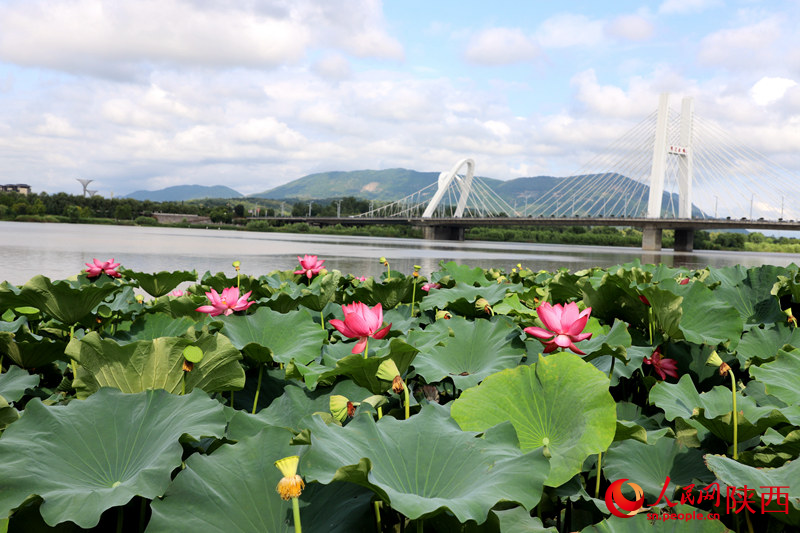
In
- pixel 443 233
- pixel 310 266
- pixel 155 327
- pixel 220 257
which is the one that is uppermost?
pixel 310 266

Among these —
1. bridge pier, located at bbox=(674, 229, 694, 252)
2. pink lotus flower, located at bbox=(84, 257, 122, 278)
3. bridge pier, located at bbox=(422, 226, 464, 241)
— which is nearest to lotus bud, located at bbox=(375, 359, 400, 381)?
pink lotus flower, located at bbox=(84, 257, 122, 278)

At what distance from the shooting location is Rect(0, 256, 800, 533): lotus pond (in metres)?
0.76

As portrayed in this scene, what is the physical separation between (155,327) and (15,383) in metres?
0.44

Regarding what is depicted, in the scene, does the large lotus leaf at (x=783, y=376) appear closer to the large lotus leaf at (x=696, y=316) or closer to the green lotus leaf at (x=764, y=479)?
the large lotus leaf at (x=696, y=316)

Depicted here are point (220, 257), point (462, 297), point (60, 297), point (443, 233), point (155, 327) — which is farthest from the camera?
point (443, 233)

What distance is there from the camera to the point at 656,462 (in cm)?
110

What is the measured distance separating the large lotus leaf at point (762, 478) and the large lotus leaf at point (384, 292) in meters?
1.87

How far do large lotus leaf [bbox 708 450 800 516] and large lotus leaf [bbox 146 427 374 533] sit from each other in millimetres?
571

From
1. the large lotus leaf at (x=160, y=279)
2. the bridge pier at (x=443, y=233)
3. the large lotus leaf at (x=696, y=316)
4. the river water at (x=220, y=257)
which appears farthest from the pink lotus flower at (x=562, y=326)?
the bridge pier at (x=443, y=233)

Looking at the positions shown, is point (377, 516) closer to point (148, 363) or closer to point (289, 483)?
point (289, 483)

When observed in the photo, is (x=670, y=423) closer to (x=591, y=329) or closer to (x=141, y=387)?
(x=591, y=329)

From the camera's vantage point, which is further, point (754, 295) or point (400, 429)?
point (754, 295)

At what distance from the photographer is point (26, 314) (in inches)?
86.6

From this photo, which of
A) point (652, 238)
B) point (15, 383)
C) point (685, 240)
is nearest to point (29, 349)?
point (15, 383)
